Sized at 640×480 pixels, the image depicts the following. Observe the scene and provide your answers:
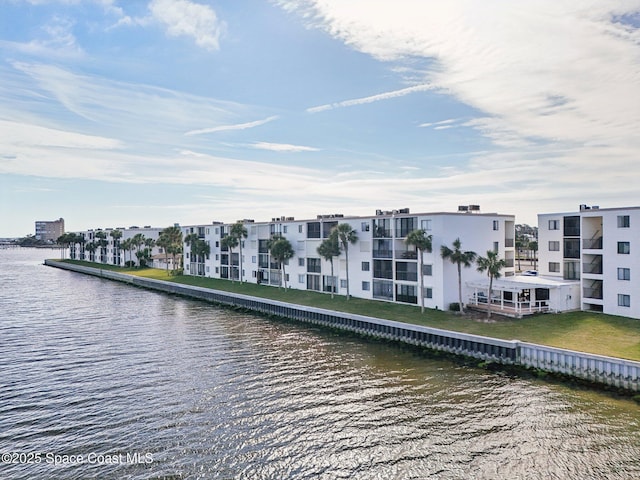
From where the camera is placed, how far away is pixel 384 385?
103 ft

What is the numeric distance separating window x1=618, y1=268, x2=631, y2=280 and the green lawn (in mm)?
3658

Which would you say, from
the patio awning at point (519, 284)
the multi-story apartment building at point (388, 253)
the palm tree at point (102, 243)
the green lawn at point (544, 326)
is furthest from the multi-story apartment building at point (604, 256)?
the palm tree at point (102, 243)

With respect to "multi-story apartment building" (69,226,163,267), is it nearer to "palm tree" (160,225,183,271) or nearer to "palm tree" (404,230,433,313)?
"palm tree" (160,225,183,271)

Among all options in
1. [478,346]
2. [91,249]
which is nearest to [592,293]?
[478,346]

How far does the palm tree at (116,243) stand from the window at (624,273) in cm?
Result: 12161

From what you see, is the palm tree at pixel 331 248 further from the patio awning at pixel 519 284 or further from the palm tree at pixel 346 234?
the patio awning at pixel 519 284

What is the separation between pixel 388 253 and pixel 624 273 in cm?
2367

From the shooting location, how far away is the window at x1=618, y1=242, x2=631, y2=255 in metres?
41.4

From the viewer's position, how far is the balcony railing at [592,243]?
44625mm

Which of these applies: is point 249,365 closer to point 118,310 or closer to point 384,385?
point 384,385

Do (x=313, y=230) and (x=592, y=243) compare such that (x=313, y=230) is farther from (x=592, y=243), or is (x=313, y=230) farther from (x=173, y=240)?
(x=173, y=240)

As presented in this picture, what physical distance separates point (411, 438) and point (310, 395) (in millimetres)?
8014

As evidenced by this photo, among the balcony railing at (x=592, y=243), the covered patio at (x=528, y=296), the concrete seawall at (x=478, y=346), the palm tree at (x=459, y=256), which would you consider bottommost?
the concrete seawall at (x=478, y=346)

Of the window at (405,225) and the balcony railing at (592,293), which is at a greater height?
the window at (405,225)
